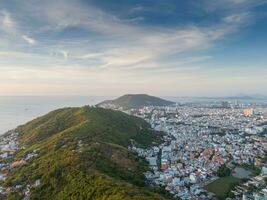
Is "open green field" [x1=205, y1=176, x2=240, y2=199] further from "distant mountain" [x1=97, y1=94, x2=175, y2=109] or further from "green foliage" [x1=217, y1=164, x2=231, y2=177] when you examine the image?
"distant mountain" [x1=97, y1=94, x2=175, y2=109]

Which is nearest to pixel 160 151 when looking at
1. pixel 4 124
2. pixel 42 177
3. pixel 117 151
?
pixel 117 151

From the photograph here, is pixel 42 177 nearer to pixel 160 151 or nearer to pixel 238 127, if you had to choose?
pixel 160 151

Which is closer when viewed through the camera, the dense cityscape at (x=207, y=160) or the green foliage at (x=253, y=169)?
the dense cityscape at (x=207, y=160)

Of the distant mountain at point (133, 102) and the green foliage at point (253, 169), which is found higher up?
the distant mountain at point (133, 102)

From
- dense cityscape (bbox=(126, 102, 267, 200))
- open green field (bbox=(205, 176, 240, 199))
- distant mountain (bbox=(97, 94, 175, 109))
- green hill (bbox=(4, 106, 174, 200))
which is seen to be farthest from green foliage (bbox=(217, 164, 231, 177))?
distant mountain (bbox=(97, 94, 175, 109))

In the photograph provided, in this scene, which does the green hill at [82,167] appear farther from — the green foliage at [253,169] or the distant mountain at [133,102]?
the distant mountain at [133,102]

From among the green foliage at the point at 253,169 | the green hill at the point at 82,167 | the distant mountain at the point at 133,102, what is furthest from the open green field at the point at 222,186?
the distant mountain at the point at 133,102
